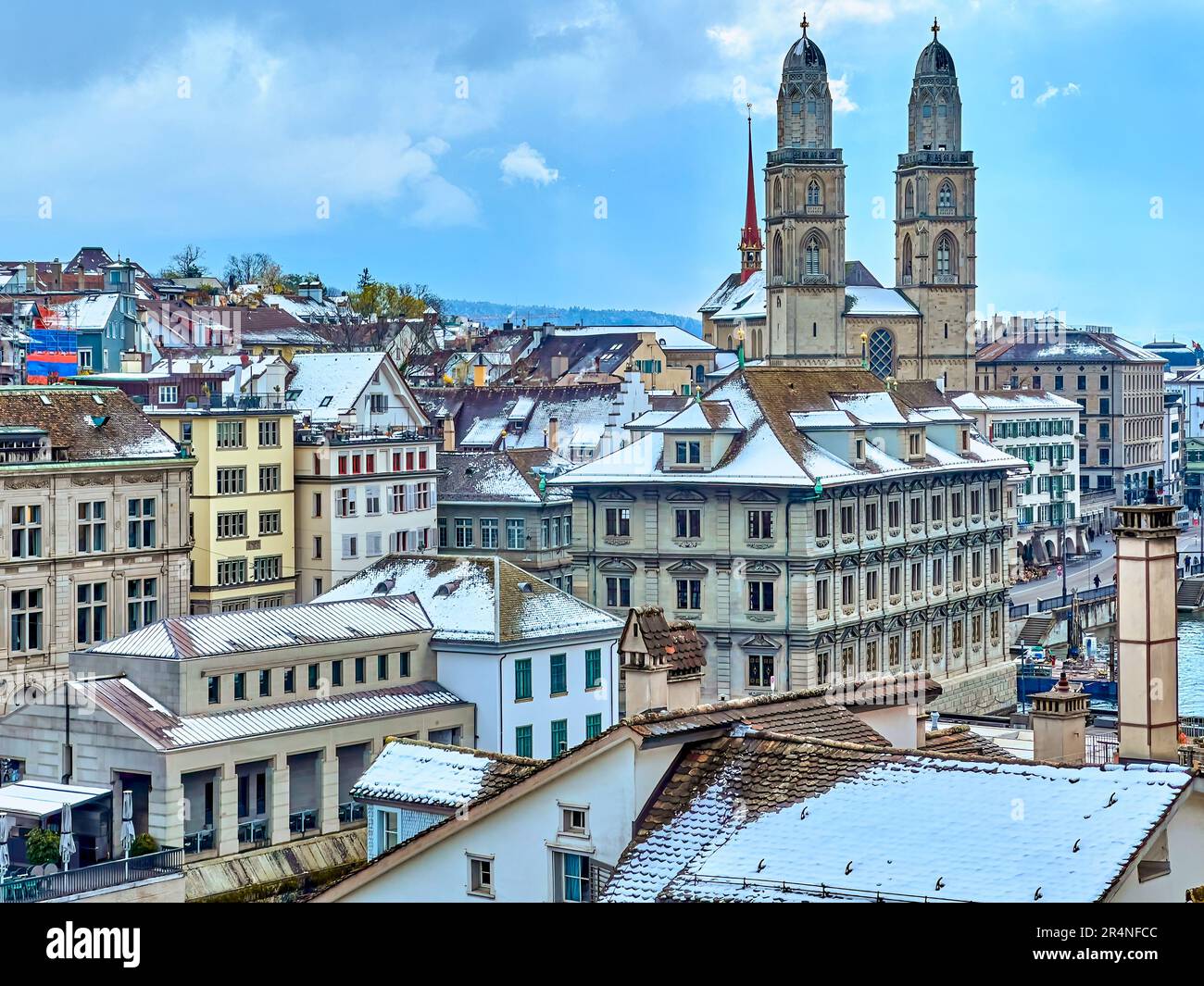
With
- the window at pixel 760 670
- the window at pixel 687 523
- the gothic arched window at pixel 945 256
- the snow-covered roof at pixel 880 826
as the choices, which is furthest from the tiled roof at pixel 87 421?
the gothic arched window at pixel 945 256

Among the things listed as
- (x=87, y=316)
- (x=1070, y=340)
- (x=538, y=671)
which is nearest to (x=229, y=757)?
(x=538, y=671)

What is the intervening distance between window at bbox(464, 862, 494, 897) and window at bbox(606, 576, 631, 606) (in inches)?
2085

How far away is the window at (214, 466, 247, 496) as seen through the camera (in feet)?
253

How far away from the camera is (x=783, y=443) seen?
240 feet

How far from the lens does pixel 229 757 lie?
49.1 metres

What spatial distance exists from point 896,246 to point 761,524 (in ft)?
263

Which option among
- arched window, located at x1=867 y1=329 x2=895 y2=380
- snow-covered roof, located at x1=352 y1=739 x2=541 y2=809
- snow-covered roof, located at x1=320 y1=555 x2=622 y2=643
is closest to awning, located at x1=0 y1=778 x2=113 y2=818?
snow-covered roof, located at x1=320 y1=555 x2=622 y2=643

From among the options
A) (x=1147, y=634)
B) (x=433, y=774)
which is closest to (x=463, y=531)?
(x=433, y=774)

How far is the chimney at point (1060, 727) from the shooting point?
1097 inches

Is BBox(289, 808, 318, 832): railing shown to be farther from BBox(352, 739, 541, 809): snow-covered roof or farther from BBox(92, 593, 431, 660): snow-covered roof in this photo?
BBox(352, 739, 541, 809): snow-covered roof

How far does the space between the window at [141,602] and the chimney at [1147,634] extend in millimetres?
44641

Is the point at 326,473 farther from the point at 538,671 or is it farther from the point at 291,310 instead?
the point at 291,310

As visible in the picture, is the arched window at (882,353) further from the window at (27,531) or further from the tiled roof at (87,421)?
the window at (27,531)
